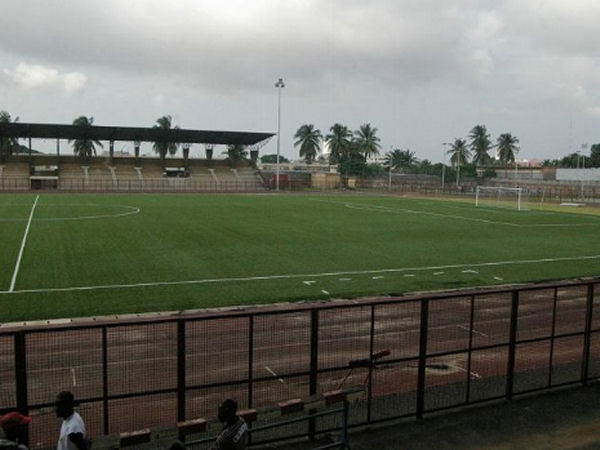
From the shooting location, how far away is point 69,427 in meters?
6.45

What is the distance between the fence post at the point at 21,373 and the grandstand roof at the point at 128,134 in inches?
3416

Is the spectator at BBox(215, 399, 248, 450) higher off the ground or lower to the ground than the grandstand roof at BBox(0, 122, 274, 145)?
lower

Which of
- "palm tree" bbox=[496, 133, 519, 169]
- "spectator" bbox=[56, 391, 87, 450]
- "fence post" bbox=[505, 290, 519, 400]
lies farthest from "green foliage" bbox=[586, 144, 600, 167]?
"spectator" bbox=[56, 391, 87, 450]

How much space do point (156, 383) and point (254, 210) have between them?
138 feet

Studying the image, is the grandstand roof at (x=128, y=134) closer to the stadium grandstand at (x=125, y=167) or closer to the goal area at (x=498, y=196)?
the stadium grandstand at (x=125, y=167)

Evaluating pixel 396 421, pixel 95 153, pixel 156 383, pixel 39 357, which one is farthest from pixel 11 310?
pixel 95 153

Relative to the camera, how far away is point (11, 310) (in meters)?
17.0

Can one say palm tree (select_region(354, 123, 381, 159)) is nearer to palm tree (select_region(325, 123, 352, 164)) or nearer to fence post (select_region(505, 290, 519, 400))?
palm tree (select_region(325, 123, 352, 164))

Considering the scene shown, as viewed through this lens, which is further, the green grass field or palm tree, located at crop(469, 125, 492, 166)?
palm tree, located at crop(469, 125, 492, 166)

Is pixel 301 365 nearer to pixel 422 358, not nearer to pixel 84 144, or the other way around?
pixel 422 358

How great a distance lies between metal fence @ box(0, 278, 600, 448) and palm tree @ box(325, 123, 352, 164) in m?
132

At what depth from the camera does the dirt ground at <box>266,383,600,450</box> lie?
9.01 metres

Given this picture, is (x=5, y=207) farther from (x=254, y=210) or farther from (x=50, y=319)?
(x=50, y=319)

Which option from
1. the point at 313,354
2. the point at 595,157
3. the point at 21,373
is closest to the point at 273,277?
the point at 313,354
